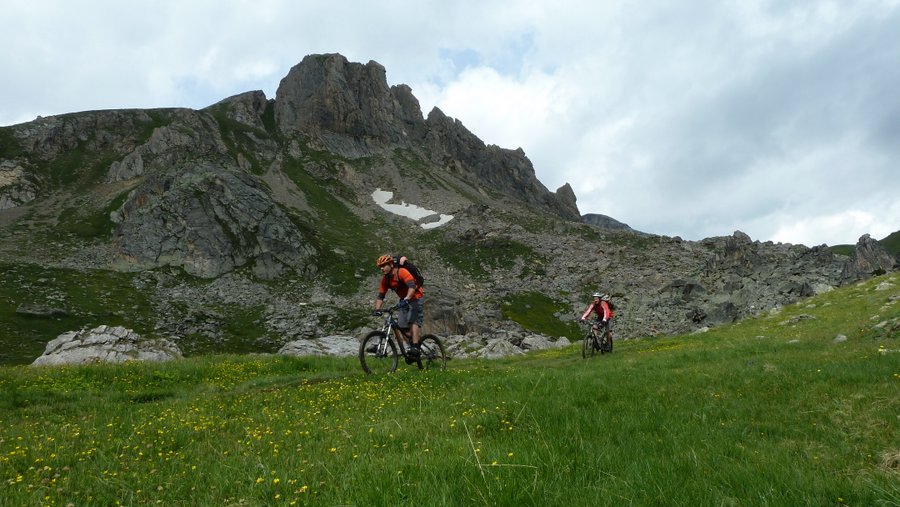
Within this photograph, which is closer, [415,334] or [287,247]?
[415,334]

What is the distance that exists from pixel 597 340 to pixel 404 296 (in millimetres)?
12950

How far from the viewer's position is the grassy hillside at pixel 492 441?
4.59 metres

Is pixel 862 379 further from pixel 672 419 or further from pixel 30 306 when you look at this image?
pixel 30 306

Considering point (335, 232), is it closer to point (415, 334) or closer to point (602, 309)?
point (602, 309)

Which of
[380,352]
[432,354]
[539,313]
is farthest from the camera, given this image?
[539,313]

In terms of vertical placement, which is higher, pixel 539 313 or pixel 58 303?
pixel 58 303

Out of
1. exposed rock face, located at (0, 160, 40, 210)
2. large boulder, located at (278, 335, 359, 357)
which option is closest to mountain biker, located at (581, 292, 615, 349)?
large boulder, located at (278, 335, 359, 357)

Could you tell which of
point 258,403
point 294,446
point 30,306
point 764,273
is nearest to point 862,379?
point 294,446

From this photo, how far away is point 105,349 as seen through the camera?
29.3 m

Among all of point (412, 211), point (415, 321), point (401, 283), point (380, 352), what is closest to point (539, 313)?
point (412, 211)

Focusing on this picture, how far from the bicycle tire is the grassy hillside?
320 cm

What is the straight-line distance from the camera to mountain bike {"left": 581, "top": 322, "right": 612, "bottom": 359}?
24.9m

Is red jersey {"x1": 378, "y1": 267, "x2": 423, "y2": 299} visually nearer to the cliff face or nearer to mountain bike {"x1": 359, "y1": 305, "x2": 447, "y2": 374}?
mountain bike {"x1": 359, "y1": 305, "x2": 447, "y2": 374}

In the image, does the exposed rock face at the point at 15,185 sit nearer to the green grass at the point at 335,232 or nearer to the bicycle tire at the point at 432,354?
the green grass at the point at 335,232
